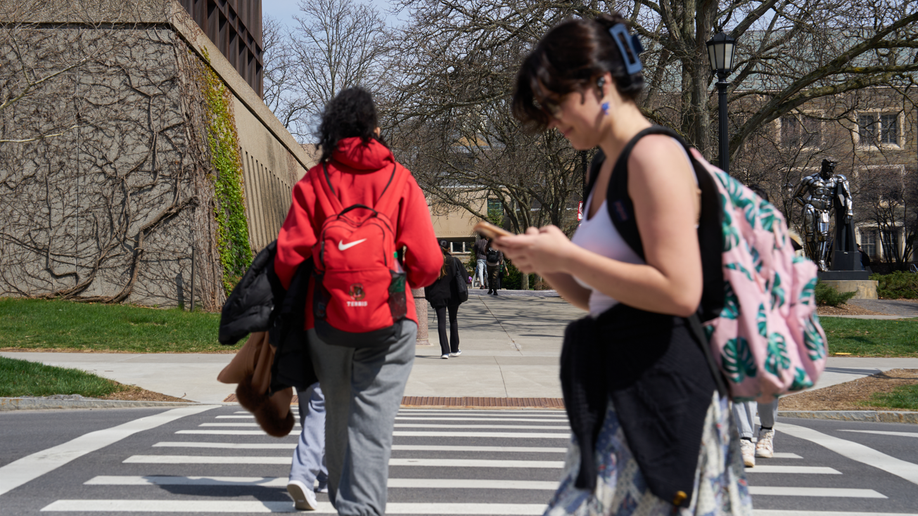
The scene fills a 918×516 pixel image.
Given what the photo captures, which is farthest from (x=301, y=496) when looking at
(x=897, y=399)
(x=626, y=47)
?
(x=897, y=399)

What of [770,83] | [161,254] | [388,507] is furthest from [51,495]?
[770,83]

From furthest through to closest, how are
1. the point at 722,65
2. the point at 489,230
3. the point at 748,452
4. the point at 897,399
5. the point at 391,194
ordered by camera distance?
1. the point at 722,65
2. the point at 897,399
3. the point at 748,452
4. the point at 391,194
5. the point at 489,230

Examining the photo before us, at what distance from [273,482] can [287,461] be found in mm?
626

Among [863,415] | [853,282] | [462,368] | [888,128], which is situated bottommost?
[863,415]

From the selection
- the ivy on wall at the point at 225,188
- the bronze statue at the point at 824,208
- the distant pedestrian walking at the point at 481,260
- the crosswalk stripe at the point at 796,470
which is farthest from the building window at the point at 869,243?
the crosswalk stripe at the point at 796,470

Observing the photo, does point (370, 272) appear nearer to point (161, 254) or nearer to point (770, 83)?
point (161, 254)

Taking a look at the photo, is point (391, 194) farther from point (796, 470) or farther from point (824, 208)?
point (824, 208)

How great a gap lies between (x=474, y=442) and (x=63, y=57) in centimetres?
1469

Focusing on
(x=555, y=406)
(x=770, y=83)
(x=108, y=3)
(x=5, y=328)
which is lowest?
(x=555, y=406)

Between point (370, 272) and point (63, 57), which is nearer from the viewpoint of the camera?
point (370, 272)

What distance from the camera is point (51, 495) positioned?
5.06 metres

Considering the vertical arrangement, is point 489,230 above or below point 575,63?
below

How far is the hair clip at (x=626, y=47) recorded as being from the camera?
6.42ft

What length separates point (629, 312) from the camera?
1.89m
